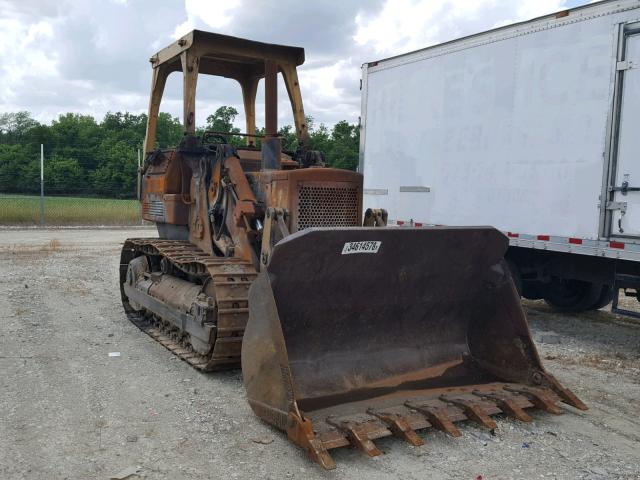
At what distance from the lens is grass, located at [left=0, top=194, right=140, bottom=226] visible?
75.3 feet

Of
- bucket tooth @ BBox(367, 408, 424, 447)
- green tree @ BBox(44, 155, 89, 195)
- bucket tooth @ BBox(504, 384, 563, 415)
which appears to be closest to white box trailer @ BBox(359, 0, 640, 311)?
bucket tooth @ BBox(504, 384, 563, 415)

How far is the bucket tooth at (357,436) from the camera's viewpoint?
3855 millimetres

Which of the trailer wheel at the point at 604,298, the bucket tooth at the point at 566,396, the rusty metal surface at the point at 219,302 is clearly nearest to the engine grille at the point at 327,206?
the rusty metal surface at the point at 219,302

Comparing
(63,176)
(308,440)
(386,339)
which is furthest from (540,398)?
(63,176)

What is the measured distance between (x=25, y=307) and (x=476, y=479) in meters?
6.88

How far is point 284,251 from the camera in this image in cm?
434

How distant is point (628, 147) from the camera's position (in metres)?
6.70

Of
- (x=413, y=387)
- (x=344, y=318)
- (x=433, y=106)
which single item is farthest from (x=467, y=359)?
(x=433, y=106)

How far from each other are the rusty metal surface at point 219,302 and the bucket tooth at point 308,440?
4.82 feet

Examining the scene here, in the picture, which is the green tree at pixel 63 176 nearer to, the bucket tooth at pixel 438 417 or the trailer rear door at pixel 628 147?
the trailer rear door at pixel 628 147

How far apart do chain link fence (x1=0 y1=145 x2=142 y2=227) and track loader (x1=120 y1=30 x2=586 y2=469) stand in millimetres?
18234

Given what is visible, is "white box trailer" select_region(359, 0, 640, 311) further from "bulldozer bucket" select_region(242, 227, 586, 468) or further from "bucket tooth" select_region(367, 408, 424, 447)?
"bucket tooth" select_region(367, 408, 424, 447)

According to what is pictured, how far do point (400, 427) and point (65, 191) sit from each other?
27.2 metres

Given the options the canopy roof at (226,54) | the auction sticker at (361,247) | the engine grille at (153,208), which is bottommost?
the auction sticker at (361,247)
